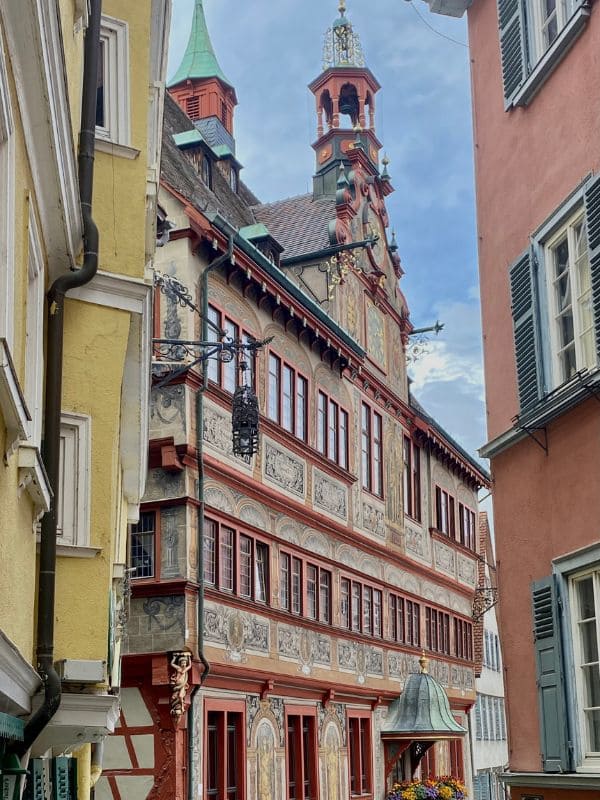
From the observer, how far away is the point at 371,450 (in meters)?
25.3

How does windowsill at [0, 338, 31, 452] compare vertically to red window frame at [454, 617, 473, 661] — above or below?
below

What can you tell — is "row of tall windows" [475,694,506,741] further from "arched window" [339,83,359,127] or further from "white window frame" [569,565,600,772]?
"white window frame" [569,565,600,772]

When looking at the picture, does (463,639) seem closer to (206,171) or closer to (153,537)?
(206,171)

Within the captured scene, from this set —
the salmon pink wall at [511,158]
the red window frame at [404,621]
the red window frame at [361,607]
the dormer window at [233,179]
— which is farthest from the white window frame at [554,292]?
the dormer window at [233,179]

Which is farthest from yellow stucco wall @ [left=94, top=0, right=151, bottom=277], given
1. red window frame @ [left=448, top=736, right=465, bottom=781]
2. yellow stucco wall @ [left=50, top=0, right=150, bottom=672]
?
red window frame @ [left=448, top=736, right=465, bottom=781]

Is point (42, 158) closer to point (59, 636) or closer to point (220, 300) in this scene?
point (59, 636)

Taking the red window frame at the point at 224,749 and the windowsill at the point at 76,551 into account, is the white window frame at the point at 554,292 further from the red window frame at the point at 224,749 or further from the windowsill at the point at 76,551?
the red window frame at the point at 224,749

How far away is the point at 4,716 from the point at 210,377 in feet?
44.6

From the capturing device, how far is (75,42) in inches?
311

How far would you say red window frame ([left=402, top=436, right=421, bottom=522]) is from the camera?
90.3ft

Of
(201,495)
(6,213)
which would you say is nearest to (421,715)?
(201,495)

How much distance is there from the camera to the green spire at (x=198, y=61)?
113ft

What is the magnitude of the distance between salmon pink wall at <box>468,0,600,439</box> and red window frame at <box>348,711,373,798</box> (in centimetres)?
1264

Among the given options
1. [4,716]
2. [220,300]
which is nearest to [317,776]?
[220,300]
